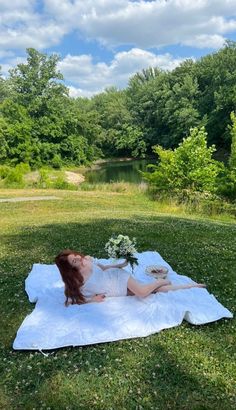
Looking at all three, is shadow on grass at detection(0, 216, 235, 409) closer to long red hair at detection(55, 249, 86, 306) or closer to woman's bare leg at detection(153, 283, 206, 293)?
woman's bare leg at detection(153, 283, 206, 293)

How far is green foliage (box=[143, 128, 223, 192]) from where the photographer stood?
25.2m

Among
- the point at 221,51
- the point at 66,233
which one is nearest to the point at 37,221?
the point at 66,233

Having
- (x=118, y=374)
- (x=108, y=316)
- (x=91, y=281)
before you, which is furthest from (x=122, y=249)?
(x=118, y=374)

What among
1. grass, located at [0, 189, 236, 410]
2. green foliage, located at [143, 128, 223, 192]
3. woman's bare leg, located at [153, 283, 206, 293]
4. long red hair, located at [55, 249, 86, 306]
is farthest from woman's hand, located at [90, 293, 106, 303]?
green foliage, located at [143, 128, 223, 192]

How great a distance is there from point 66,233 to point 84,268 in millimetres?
5345

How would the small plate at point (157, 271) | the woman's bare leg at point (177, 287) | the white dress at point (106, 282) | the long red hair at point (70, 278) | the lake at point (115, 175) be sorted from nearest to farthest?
the long red hair at point (70, 278) → the white dress at point (106, 282) → the woman's bare leg at point (177, 287) → the small plate at point (157, 271) → the lake at point (115, 175)

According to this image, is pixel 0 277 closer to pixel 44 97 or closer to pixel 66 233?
pixel 66 233

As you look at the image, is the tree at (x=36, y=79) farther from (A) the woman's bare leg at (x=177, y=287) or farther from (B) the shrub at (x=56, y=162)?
(A) the woman's bare leg at (x=177, y=287)

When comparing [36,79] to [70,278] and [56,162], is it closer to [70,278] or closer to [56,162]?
[56,162]

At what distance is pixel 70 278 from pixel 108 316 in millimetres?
814

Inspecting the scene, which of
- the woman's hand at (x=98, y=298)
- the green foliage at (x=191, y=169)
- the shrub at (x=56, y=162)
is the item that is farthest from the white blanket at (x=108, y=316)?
the shrub at (x=56, y=162)

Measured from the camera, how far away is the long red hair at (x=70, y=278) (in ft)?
20.0

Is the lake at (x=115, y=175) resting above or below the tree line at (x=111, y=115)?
below

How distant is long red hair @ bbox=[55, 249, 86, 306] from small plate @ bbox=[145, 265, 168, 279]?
1747 millimetres
